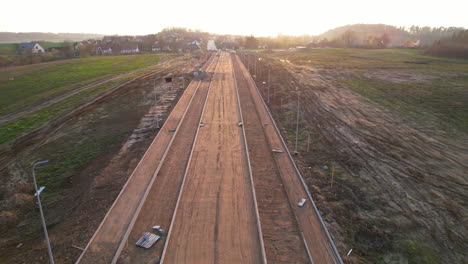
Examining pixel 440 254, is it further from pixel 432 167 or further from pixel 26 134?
pixel 26 134

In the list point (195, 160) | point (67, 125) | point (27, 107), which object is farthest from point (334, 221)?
point (27, 107)

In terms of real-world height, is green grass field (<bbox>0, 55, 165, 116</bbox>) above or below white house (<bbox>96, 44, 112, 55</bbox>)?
below

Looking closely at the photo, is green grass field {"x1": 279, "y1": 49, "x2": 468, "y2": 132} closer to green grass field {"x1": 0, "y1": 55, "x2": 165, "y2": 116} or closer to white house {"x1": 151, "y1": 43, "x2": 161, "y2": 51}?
green grass field {"x1": 0, "y1": 55, "x2": 165, "y2": 116}

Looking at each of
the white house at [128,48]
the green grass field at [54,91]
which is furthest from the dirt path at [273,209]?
the white house at [128,48]

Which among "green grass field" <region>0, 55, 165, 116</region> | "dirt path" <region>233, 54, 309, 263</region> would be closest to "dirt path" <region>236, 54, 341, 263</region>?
"dirt path" <region>233, 54, 309, 263</region>

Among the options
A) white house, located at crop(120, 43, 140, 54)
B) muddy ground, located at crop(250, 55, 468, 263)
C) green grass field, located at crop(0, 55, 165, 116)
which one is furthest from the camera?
white house, located at crop(120, 43, 140, 54)
